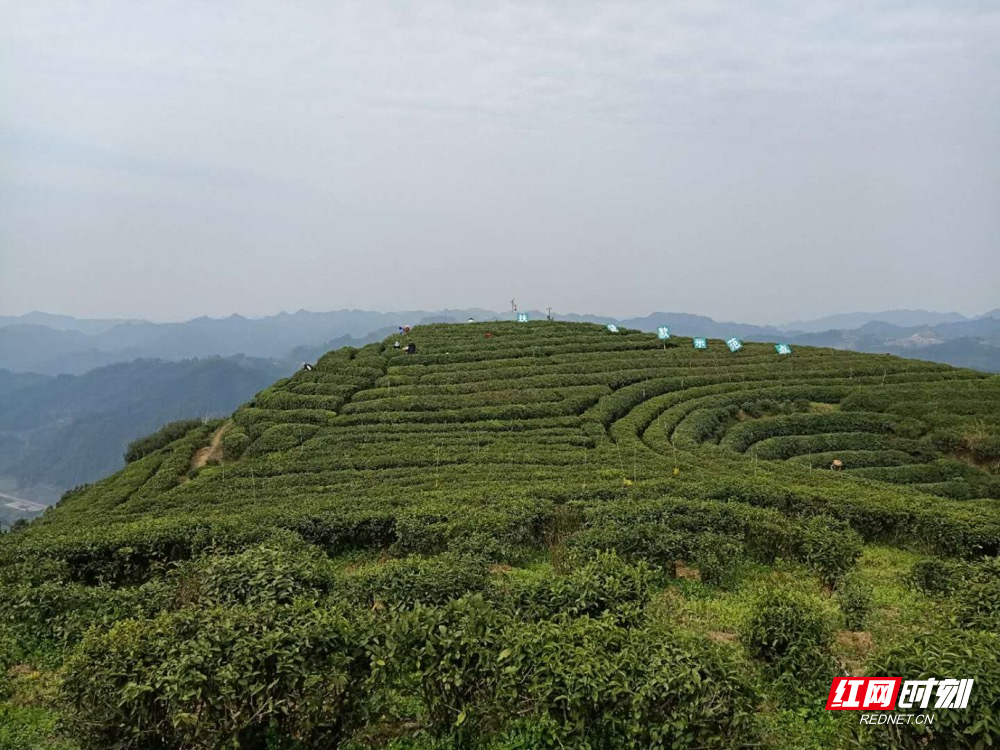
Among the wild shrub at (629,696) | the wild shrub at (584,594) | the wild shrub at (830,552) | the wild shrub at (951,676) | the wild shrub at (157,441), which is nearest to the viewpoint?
the wild shrub at (951,676)

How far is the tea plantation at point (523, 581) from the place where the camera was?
250 inches

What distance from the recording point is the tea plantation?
6.34 m

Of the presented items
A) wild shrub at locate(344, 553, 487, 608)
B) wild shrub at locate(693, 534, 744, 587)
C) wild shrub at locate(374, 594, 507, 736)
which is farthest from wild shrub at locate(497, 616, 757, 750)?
wild shrub at locate(693, 534, 744, 587)

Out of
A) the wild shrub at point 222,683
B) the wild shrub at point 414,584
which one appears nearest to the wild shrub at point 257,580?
the wild shrub at point 414,584

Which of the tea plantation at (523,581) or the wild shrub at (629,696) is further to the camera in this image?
the tea plantation at (523,581)

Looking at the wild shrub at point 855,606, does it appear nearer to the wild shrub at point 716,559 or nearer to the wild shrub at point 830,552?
the wild shrub at point 830,552

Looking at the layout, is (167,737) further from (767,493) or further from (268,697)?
(767,493)

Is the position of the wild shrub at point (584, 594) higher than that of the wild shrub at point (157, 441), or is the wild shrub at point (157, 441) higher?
the wild shrub at point (584, 594)

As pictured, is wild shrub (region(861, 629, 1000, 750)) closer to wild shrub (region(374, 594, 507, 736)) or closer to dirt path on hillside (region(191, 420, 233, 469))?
wild shrub (region(374, 594, 507, 736))

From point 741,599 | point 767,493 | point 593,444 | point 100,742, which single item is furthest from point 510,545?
point 593,444

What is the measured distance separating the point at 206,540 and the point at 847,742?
534 inches

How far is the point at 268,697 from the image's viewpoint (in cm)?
642

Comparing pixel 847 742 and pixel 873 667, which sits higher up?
pixel 873 667

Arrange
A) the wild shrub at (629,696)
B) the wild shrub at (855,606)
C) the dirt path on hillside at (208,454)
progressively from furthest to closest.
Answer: the dirt path on hillside at (208,454) → the wild shrub at (855,606) → the wild shrub at (629,696)
